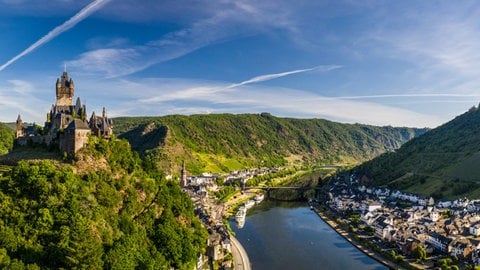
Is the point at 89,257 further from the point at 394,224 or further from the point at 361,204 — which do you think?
the point at 361,204

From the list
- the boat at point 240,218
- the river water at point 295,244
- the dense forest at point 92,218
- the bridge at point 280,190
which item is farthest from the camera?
the bridge at point 280,190

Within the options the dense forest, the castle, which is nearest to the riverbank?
the dense forest

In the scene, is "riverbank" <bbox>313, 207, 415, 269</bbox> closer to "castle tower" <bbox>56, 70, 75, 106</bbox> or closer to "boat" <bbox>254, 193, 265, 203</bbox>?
"boat" <bbox>254, 193, 265, 203</bbox>

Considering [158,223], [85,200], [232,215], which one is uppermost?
[85,200]

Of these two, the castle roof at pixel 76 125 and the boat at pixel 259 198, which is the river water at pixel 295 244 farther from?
the castle roof at pixel 76 125

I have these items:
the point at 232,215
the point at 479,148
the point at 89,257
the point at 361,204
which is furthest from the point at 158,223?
the point at 479,148

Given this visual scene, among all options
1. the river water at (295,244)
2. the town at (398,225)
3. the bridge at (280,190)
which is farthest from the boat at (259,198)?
the river water at (295,244)

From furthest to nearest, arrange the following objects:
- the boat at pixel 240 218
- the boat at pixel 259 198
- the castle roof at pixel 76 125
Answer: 1. the boat at pixel 259 198
2. the boat at pixel 240 218
3. the castle roof at pixel 76 125
